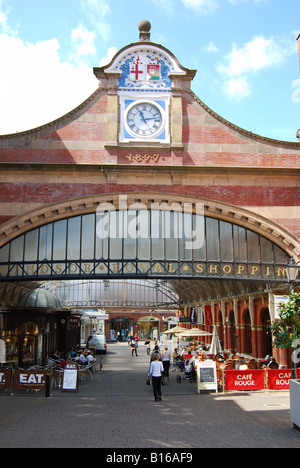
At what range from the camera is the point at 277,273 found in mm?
20672

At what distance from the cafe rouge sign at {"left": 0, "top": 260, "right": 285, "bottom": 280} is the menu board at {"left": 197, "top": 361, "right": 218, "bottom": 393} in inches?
150

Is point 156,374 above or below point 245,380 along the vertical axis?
above

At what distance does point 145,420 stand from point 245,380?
6.81m

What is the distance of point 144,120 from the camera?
2152cm

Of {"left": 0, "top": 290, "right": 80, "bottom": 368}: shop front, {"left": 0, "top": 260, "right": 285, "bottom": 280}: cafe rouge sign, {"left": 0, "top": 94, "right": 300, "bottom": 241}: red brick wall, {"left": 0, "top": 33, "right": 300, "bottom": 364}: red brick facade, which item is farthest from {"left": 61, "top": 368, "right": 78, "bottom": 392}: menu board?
{"left": 0, "top": 94, "right": 300, "bottom": 241}: red brick wall

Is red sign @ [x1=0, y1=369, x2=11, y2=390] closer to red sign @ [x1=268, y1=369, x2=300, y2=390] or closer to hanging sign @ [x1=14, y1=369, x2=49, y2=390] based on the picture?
hanging sign @ [x1=14, y1=369, x2=49, y2=390]

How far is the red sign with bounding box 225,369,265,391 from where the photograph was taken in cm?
1820

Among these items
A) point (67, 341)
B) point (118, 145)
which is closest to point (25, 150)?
point (118, 145)

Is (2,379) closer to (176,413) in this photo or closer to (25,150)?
(176,413)

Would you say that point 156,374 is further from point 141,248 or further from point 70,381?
point 141,248

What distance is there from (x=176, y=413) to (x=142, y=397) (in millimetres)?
3624
